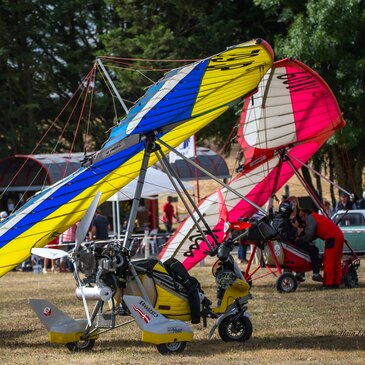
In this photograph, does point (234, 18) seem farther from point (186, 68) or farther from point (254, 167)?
point (186, 68)

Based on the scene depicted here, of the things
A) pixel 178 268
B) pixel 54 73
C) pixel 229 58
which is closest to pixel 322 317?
pixel 178 268

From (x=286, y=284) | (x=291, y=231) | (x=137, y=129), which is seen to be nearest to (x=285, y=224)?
(x=291, y=231)

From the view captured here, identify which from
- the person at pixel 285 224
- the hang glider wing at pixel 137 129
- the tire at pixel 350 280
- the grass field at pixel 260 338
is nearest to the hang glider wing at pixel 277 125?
the person at pixel 285 224

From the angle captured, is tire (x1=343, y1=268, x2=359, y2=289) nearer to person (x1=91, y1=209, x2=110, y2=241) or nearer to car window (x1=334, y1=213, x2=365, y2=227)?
car window (x1=334, y1=213, x2=365, y2=227)

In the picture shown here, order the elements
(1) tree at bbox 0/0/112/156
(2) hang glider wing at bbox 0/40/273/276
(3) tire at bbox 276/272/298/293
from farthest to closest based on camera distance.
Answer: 1. (1) tree at bbox 0/0/112/156
2. (3) tire at bbox 276/272/298/293
3. (2) hang glider wing at bbox 0/40/273/276

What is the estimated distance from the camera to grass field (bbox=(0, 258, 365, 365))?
9.64 meters

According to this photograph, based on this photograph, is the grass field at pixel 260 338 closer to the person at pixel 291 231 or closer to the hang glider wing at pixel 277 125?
the person at pixel 291 231

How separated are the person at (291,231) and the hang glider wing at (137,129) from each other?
522cm

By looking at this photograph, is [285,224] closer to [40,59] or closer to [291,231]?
[291,231]

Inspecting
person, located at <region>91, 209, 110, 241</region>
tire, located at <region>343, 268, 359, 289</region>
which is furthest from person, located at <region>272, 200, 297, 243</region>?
person, located at <region>91, 209, 110, 241</region>

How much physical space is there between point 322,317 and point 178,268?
10.0 feet

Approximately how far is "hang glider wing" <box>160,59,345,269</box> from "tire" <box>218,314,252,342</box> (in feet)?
17.3

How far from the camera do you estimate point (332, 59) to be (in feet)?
97.7

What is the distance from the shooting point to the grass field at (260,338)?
9.64m
